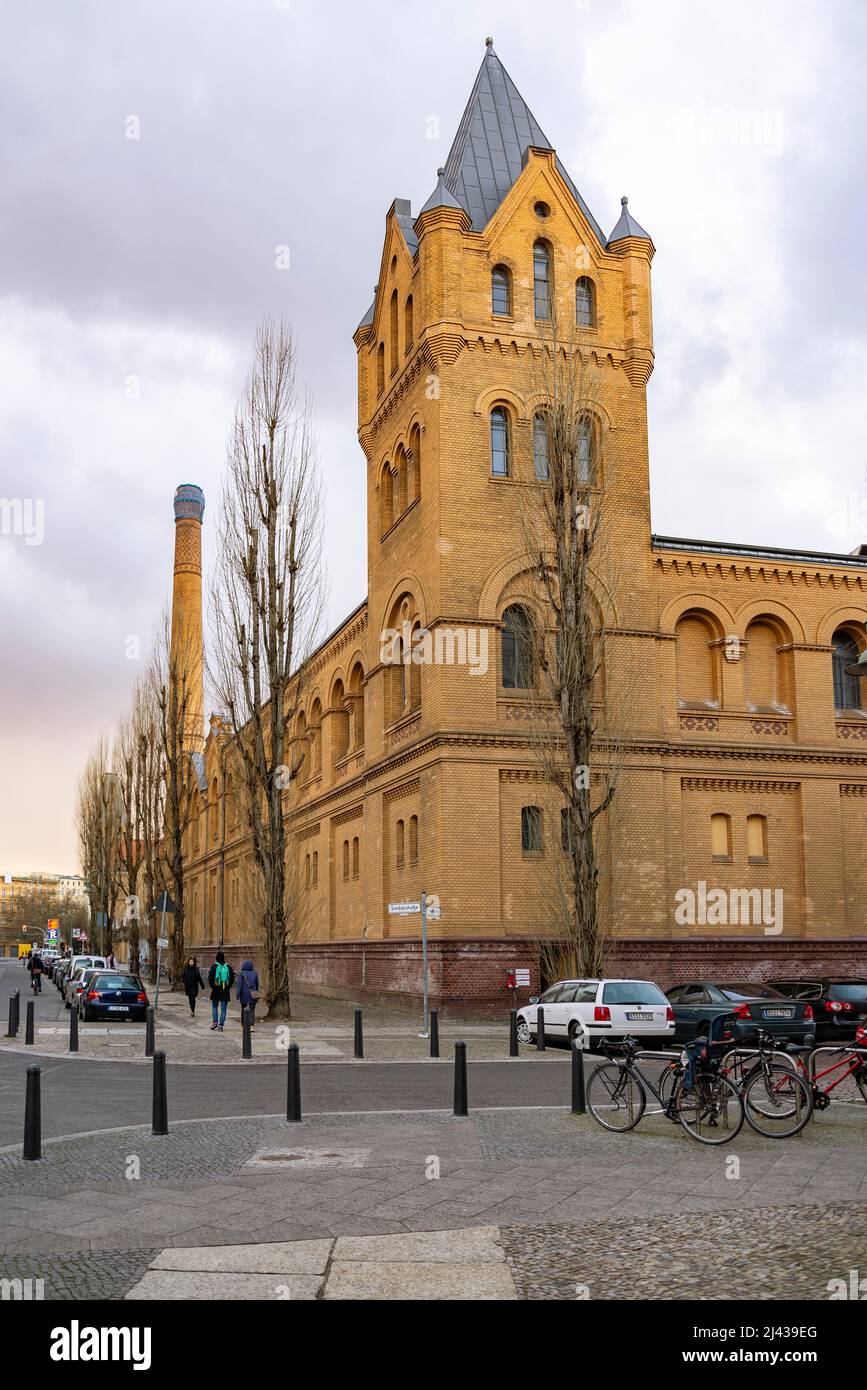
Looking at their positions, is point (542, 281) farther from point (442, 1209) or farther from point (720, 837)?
point (442, 1209)

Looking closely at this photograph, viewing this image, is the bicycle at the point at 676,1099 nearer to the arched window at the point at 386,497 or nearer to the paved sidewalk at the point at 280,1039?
the paved sidewalk at the point at 280,1039

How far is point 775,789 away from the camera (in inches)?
Answer: 1325

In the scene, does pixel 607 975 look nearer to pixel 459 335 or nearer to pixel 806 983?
pixel 806 983

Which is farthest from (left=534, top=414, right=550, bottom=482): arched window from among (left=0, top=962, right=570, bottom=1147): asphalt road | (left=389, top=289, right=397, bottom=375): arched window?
(left=0, top=962, right=570, bottom=1147): asphalt road

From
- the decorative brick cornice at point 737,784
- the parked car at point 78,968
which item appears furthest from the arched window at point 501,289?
the parked car at point 78,968

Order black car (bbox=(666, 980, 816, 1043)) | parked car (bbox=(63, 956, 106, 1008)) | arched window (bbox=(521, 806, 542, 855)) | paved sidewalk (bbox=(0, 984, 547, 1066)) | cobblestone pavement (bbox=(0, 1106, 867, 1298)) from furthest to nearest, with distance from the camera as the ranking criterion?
parked car (bbox=(63, 956, 106, 1008))
arched window (bbox=(521, 806, 542, 855))
paved sidewalk (bbox=(0, 984, 547, 1066))
black car (bbox=(666, 980, 816, 1043))
cobblestone pavement (bbox=(0, 1106, 867, 1298))

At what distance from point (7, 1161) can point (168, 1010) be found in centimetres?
2618

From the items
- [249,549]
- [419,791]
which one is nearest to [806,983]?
[419,791]

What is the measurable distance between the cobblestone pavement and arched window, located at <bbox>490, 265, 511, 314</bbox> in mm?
25092

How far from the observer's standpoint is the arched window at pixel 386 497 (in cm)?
3631

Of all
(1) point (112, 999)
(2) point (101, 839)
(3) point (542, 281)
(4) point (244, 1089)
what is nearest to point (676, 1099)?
(4) point (244, 1089)

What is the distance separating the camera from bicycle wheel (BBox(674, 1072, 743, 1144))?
11359 millimetres

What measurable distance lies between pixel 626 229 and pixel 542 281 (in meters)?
2.96

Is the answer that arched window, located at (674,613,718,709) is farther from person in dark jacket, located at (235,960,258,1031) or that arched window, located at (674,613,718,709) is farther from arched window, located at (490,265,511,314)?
person in dark jacket, located at (235,960,258,1031)
